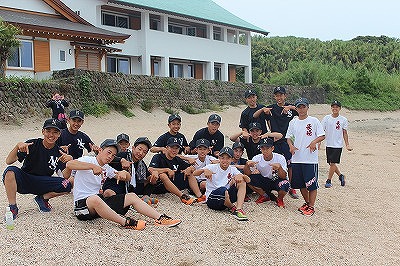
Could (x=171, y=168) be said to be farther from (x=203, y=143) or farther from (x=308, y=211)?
(x=308, y=211)

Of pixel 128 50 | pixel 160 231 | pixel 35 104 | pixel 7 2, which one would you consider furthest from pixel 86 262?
pixel 128 50

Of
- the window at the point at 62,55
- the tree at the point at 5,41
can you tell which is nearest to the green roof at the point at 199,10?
the window at the point at 62,55

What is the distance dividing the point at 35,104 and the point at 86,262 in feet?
40.7

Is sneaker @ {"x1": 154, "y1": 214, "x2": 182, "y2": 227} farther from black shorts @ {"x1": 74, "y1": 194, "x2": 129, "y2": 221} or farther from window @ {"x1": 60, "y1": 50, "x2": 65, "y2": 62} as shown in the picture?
window @ {"x1": 60, "y1": 50, "x2": 65, "y2": 62}

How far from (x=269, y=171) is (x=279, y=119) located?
1.21m

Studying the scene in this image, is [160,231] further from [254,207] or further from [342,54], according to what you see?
[342,54]

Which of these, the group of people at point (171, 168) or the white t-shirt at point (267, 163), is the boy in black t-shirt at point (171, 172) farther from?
the white t-shirt at point (267, 163)

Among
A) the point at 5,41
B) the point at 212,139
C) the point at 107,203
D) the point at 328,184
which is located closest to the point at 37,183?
the point at 107,203

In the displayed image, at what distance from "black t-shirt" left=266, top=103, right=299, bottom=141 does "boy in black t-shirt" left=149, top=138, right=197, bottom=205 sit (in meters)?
1.72

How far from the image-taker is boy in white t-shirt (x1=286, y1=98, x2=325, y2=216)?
6719 mm

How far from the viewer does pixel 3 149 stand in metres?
11.3

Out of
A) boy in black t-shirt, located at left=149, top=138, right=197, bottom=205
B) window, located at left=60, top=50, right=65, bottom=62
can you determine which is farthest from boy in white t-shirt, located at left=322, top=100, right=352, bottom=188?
window, located at left=60, top=50, right=65, bottom=62

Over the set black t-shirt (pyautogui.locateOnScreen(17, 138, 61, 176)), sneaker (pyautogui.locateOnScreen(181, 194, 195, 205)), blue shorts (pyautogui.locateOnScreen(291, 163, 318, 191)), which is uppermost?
black t-shirt (pyautogui.locateOnScreen(17, 138, 61, 176))

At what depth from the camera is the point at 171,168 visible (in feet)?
23.6
